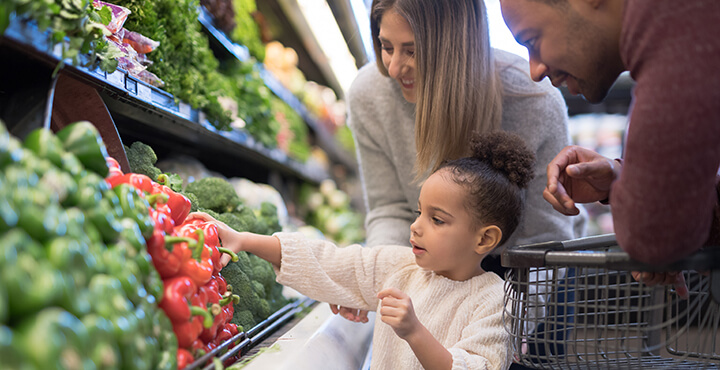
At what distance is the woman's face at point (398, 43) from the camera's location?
176 centimetres

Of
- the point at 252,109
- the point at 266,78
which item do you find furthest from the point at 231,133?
the point at 266,78

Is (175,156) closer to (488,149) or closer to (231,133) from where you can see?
(231,133)

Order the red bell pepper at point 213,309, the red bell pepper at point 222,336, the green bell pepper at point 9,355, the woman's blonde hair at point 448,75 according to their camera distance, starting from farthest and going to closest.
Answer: the woman's blonde hair at point 448,75
the red bell pepper at point 222,336
the red bell pepper at point 213,309
the green bell pepper at point 9,355

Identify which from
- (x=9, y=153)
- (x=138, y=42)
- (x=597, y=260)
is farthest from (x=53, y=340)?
(x=138, y=42)

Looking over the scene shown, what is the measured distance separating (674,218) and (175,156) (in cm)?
212

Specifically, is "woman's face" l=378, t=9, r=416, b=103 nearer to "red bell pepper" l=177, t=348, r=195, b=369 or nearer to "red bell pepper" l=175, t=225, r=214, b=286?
"red bell pepper" l=175, t=225, r=214, b=286

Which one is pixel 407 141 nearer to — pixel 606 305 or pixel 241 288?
pixel 241 288

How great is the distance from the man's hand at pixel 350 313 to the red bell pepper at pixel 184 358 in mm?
786

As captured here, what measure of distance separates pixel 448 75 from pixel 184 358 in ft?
3.98

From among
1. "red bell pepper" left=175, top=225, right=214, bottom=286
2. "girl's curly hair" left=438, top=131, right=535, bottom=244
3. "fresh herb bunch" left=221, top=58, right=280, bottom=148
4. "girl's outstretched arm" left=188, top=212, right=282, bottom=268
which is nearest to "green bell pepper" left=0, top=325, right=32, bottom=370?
"red bell pepper" left=175, top=225, right=214, bottom=286

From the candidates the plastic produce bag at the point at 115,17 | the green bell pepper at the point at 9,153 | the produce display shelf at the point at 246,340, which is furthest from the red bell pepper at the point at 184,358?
the plastic produce bag at the point at 115,17

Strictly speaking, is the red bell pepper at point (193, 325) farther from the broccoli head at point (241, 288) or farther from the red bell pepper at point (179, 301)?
the broccoli head at point (241, 288)

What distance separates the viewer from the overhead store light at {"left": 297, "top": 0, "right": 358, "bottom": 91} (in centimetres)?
349

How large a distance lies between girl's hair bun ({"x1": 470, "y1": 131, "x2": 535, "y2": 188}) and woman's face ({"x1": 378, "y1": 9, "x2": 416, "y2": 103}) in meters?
0.36
